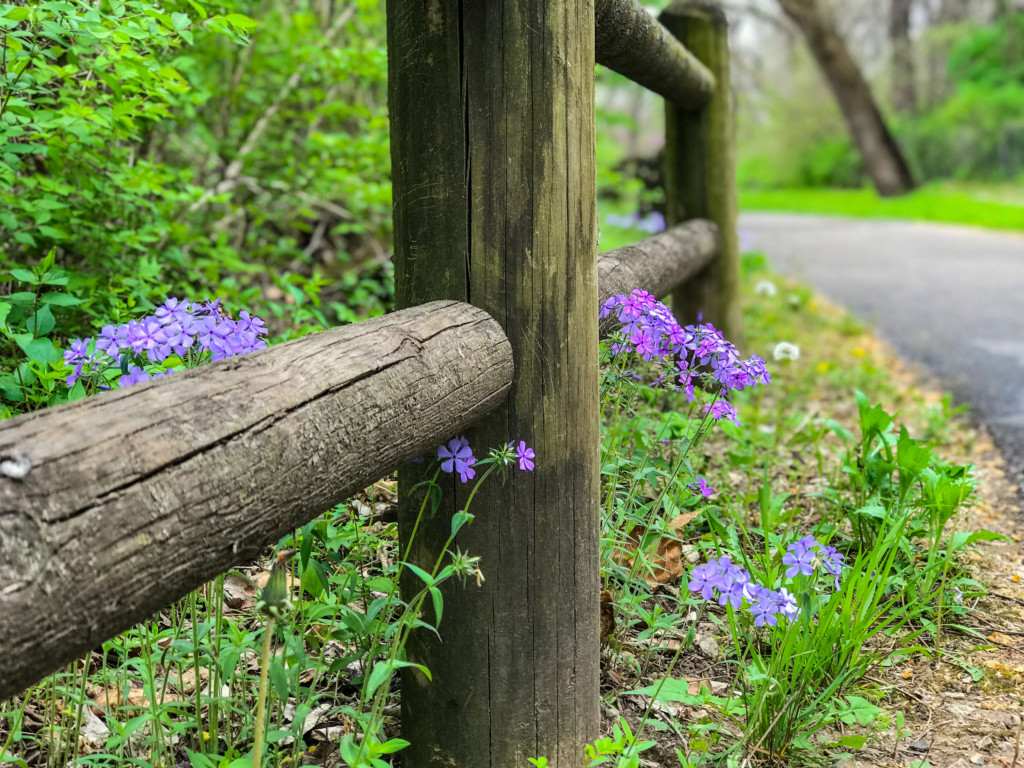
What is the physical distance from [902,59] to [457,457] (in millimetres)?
29565

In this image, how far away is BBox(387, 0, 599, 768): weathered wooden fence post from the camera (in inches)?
53.7

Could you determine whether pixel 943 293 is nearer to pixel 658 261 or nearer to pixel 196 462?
pixel 658 261

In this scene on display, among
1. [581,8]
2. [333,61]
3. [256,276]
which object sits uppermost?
[333,61]

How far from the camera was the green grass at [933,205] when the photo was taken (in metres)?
12.7

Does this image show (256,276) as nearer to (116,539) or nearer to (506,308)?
(506,308)

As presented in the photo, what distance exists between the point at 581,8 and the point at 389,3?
30 cm

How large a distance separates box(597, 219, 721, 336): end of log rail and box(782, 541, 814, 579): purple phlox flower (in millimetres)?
571

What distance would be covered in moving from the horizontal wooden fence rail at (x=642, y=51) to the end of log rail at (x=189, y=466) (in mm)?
895

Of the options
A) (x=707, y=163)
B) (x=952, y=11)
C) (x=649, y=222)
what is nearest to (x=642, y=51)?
(x=707, y=163)

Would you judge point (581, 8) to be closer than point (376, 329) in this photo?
No

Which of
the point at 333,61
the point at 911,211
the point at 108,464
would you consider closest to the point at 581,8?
the point at 108,464

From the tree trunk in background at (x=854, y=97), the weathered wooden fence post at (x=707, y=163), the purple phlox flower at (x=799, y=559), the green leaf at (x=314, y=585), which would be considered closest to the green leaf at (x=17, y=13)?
the green leaf at (x=314, y=585)

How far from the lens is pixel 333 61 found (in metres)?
3.43

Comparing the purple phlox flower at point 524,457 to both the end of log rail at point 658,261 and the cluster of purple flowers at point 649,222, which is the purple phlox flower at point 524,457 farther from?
the cluster of purple flowers at point 649,222
